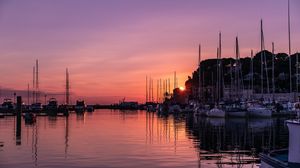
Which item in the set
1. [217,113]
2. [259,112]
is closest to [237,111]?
[217,113]

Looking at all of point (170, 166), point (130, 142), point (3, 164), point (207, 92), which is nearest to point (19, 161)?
point (3, 164)

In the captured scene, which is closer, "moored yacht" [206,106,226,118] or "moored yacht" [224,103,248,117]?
"moored yacht" [224,103,248,117]

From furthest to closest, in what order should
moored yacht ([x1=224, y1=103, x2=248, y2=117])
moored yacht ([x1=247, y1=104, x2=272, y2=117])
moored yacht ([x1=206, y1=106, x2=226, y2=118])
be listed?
moored yacht ([x1=206, y1=106, x2=226, y2=118])
moored yacht ([x1=224, y1=103, x2=248, y2=117])
moored yacht ([x1=247, y1=104, x2=272, y2=117])

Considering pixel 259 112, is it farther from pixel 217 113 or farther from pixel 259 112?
pixel 217 113

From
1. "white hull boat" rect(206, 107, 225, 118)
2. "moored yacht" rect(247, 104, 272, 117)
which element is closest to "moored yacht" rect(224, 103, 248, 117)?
"moored yacht" rect(247, 104, 272, 117)

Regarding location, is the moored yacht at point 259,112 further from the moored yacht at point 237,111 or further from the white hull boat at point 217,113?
the white hull boat at point 217,113

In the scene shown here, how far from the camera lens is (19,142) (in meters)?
48.7

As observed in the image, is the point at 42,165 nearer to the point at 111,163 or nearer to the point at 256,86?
the point at 111,163

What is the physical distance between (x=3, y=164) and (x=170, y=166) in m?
10.9

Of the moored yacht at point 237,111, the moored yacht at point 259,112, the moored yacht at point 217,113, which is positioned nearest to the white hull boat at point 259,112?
the moored yacht at point 259,112

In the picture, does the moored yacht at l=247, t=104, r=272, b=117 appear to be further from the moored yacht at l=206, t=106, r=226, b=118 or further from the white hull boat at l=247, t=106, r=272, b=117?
the moored yacht at l=206, t=106, r=226, b=118

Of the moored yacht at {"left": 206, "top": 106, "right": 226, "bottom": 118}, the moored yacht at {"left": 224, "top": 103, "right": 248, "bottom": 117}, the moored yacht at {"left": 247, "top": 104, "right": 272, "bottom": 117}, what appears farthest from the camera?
the moored yacht at {"left": 206, "top": 106, "right": 226, "bottom": 118}

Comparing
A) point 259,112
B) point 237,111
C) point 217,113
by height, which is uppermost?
point 237,111

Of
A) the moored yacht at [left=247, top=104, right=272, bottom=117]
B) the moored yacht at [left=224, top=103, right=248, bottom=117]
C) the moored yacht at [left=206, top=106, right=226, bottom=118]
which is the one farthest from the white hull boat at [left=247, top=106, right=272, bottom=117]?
the moored yacht at [left=206, top=106, right=226, bottom=118]
